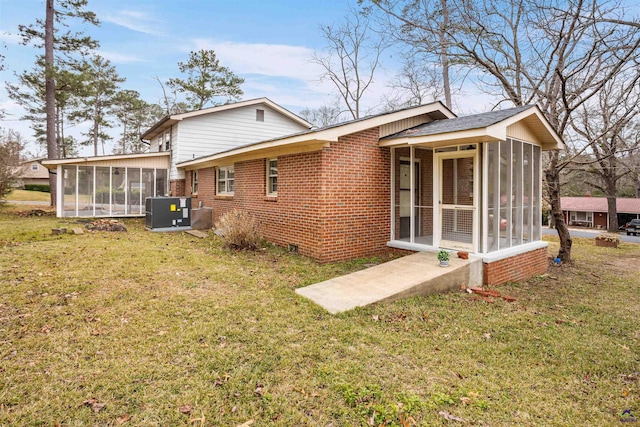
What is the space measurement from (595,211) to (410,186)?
140 feet

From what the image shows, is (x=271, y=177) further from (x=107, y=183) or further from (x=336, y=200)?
(x=107, y=183)

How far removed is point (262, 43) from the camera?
59.5 feet

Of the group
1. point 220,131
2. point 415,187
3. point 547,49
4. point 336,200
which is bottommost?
point 336,200

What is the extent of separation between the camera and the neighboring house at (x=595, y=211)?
37.1 metres

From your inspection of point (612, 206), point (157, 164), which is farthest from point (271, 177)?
point (612, 206)

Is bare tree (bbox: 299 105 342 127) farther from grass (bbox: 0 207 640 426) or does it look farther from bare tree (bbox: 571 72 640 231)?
grass (bbox: 0 207 640 426)

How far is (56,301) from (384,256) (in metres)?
6.45

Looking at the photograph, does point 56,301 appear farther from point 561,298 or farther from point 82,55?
point 82,55

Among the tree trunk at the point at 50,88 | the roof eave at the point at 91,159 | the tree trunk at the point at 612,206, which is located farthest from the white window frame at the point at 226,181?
the tree trunk at the point at 612,206

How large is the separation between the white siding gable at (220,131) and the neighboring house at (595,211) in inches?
1563

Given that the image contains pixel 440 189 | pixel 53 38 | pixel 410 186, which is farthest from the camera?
pixel 53 38

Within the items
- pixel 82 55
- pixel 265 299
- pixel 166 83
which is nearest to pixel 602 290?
pixel 265 299

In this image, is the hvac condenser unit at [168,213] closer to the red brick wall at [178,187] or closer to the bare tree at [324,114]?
the red brick wall at [178,187]

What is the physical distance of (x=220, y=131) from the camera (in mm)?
16688
